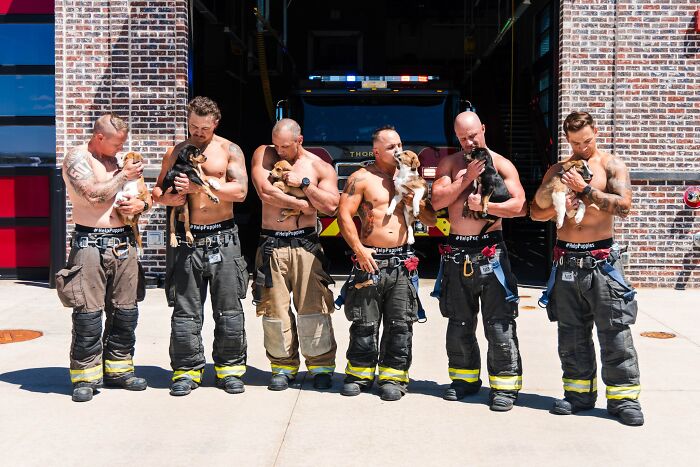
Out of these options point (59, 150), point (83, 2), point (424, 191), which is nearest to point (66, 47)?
point (83, 2)

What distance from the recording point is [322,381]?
5699 millimetres

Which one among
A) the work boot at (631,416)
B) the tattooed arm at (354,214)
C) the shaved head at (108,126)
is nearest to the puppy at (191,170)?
the shaved head at (108,126)

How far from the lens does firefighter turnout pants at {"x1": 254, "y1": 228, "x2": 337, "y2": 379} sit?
225 inches

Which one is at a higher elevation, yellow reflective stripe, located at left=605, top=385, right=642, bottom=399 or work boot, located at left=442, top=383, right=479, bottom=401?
yellow reflective stripe, located at left=605, top=385, right=642, bottom=399

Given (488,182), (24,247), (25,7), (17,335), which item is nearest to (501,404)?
(488,182)

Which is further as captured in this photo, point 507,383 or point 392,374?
point 392,374

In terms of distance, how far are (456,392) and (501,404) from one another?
0.37 metres

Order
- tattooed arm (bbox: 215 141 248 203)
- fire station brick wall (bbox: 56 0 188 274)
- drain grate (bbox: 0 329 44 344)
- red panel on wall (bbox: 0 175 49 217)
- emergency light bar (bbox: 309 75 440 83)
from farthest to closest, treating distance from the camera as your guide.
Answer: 1. emergency light bar (bbox: 309 75 440 83)
2. red panel on wall (bbox: 0 175 49 217)
3. fire station brick wall (bbox: 56 0 188 274)
4. drain grate (bbox: 0 329 44 344)
5. tattooed arm (bbox: 215 141 248 203)

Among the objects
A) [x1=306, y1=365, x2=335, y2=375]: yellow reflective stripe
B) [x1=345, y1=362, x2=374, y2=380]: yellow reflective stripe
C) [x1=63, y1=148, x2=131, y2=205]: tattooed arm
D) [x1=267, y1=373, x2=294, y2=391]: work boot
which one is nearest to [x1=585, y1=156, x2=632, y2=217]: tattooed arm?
[x1=345, y1=362, x2=374, y2=380]: yellow reflective stripe

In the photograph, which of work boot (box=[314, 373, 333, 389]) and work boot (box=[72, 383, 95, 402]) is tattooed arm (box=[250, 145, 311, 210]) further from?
work boot (box=[72, 383, 95, 402])

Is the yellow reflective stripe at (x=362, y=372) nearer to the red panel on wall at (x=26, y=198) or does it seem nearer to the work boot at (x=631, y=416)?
the work boot at (x=631, y=416)

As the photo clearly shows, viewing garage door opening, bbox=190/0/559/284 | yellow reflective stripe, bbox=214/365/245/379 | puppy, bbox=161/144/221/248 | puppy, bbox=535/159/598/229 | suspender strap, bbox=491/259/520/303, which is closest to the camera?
puppy, bbox=535/159/598/229

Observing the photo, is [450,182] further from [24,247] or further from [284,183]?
[24,247]

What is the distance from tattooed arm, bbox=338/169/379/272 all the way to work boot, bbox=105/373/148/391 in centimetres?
169
